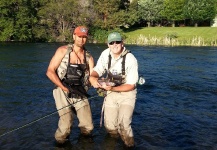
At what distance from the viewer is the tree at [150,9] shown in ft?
241

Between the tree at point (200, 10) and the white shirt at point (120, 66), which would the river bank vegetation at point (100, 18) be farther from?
the white shirt at point (120, 66)

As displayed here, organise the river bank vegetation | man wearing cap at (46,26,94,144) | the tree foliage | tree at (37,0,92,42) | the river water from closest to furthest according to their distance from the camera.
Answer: man wearing cap at (46,26,94,144) → the river water → the river bank vegetation → the tree foliage → tree at (37,0,92,42)

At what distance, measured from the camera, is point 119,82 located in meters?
6.50

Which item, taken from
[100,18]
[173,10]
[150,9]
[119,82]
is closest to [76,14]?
[100,18]

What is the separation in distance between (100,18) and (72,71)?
195 ft

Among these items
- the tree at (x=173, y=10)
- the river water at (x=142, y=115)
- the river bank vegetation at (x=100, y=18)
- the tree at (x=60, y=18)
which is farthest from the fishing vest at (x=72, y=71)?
the tree at (x=173, y=10)

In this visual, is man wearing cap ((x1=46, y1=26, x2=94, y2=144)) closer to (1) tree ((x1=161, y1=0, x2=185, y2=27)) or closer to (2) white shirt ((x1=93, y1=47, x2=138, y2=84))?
(2) white shirt ((x1=93, y1=47, x2=138, y2=84))

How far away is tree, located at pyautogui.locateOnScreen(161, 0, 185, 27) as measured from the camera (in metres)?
72.8

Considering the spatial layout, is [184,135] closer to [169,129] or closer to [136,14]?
[169,129]

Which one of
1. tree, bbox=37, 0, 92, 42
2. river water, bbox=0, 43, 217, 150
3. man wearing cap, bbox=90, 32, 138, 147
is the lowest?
river water, bbox=0, 43, 217, 150

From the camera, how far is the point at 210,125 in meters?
9.01

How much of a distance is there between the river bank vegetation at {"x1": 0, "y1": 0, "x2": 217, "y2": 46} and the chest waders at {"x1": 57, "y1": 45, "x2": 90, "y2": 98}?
40.6m

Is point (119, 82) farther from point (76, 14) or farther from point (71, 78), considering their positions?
point (76, 14)

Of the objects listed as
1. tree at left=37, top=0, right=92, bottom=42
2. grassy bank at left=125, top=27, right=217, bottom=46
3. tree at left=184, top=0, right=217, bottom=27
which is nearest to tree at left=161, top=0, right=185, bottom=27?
tree at left=184, top=0, right=217, bottom=27
